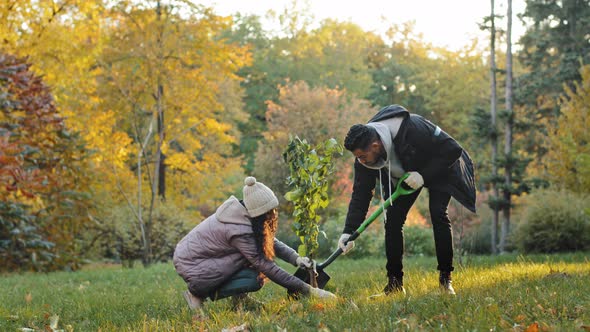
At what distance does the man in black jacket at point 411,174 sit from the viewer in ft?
15.1

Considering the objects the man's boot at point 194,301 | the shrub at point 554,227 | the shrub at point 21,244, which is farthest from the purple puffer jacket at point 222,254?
the shrub at point 554,227

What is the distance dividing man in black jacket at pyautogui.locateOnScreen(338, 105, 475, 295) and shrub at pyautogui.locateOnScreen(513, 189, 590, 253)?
749 centimetres

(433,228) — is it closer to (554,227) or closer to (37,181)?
(37,181)

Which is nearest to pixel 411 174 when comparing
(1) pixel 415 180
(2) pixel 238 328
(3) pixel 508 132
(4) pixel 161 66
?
(1) pixel 415 180

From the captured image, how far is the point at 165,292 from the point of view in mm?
6422

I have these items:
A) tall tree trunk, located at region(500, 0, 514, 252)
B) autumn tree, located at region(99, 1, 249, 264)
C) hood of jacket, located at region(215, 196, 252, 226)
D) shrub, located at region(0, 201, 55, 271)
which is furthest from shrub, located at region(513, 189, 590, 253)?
shrub, located at region(0, 201, 55, 271)

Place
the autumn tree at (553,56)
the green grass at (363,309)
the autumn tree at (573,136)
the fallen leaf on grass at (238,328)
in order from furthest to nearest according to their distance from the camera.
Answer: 1. the autumn tree at (553,56)
2. the autumn tree at (573,136)
3. the fallen leaf on grass at (238,328)
4. the green grass at (363,309)

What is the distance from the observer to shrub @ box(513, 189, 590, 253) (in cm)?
1159

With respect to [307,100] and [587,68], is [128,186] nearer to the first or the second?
[307,100]

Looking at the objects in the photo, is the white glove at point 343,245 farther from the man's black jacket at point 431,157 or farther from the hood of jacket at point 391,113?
the hood of jacket at point 391,113

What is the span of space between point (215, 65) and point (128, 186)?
459 cm

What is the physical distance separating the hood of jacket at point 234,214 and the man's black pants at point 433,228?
3.61 feet

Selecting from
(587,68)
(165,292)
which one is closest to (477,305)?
(165,292)

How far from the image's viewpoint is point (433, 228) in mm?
4746
